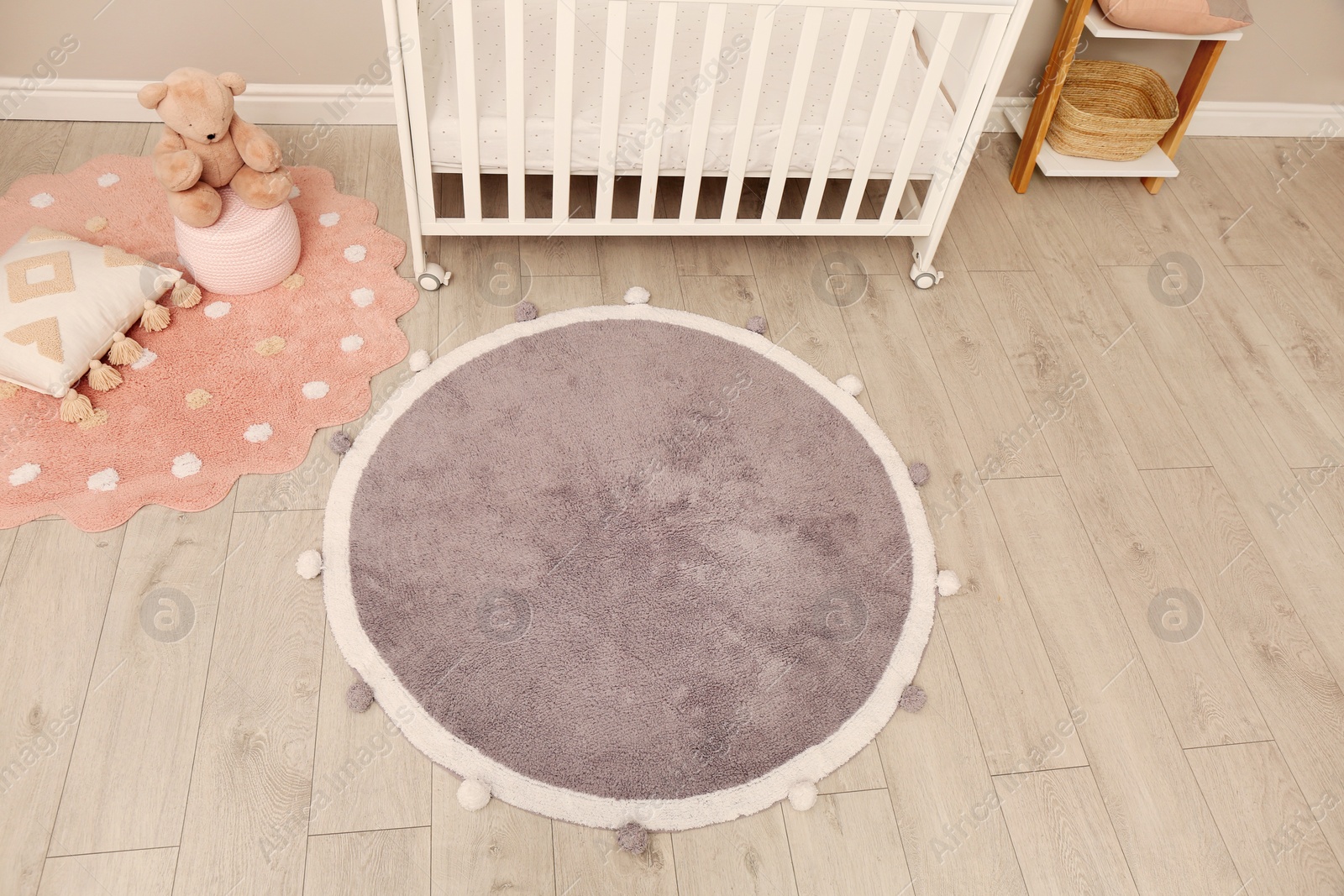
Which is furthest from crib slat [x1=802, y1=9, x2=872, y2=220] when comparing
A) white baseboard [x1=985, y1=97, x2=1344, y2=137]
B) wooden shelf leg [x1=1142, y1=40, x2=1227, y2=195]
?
white baseboard [x1=985, y1=97, x2=1344, y2=137]

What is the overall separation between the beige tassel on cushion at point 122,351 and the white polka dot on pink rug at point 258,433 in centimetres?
31

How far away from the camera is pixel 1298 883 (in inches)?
58.1

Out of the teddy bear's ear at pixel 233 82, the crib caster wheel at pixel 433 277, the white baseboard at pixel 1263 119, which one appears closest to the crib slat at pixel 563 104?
the crib caster wheel at pixel 433 277

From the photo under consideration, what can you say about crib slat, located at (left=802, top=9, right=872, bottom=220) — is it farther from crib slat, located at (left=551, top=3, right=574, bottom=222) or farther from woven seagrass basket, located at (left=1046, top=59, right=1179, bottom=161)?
woven seagrass basket, located at (left=1046, top=59, right=1179, bottom=161)

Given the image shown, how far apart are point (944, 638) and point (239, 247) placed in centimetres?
163

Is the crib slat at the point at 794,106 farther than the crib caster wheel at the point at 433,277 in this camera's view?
No

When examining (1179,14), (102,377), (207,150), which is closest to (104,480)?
(102,377)

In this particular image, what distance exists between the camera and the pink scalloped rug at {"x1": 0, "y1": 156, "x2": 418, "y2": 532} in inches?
67.7

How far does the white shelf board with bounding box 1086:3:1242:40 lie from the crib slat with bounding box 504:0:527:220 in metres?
1.41

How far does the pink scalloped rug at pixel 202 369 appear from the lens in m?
1.72

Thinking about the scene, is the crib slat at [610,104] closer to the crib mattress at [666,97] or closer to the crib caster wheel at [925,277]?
the crib mattress at [666,97]

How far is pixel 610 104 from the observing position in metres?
1.82

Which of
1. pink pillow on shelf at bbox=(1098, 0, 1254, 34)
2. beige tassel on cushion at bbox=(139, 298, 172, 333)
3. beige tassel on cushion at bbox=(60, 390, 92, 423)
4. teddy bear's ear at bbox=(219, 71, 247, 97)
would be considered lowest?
beige tassel on cushion at bbox=(60, 390, 92, 423)

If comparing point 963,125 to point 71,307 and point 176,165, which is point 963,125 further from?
point 71,307
